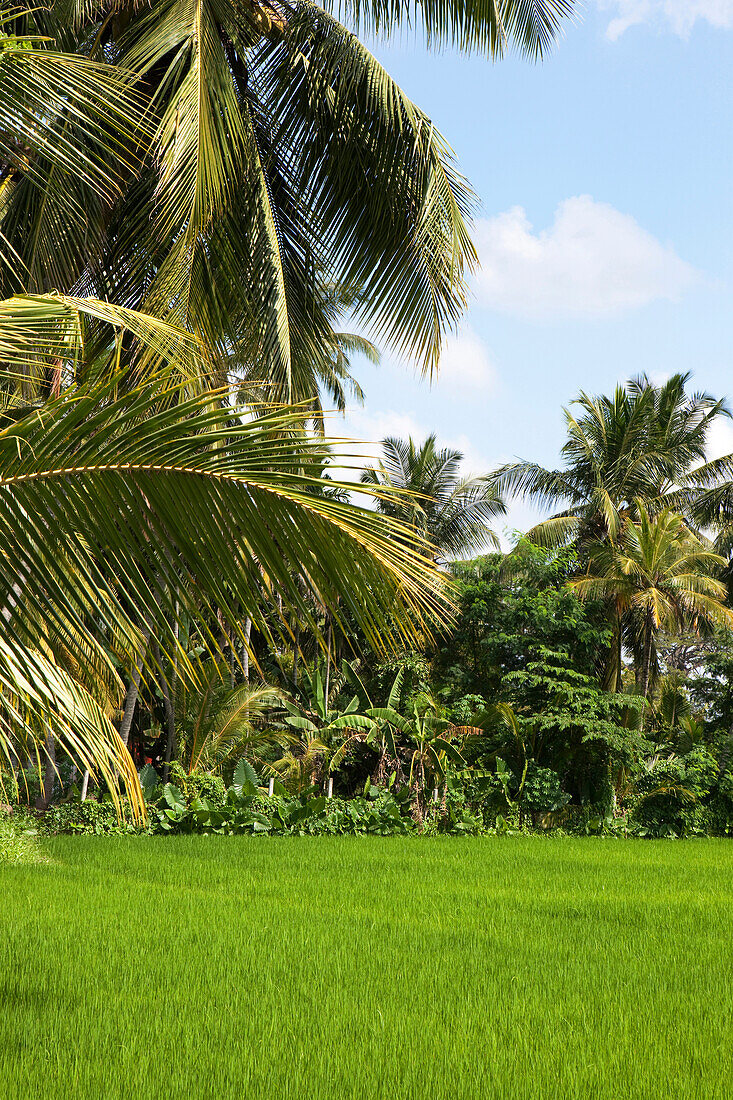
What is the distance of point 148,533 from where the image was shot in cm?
236

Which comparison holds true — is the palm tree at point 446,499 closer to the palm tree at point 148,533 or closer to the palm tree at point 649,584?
the palm tree at point 649,584

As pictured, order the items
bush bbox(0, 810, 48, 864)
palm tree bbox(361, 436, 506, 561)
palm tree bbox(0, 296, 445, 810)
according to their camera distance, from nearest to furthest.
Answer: palm tree bbox(0, 296, 445, 810), bush bbox(0, 810, 48, 864), palm tree bbox(361, 436, 506, 561)

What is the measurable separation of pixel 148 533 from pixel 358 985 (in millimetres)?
3337

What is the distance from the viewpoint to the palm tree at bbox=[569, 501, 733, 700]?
16766 millimetres

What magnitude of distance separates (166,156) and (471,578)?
1202 centimetres

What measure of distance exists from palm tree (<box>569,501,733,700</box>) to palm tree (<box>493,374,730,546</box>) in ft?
3.39

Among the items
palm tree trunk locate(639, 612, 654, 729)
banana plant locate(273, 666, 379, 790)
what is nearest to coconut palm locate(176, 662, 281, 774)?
banana plant locate(273, 666, 379, 790)

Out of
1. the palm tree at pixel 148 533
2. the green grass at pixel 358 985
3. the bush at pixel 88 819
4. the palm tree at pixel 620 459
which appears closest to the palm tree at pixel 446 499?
the palm tree at pixel 620 459

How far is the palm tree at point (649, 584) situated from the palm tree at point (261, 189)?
9.95m

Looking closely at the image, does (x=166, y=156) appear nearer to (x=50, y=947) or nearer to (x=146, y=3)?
(x=146, y=3)

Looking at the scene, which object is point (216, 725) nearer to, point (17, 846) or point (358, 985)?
point (17, 846)

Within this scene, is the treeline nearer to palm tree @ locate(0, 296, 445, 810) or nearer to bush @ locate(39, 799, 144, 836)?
bush @ locate(39, 799, 144, 836)

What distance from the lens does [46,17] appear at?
6.29m

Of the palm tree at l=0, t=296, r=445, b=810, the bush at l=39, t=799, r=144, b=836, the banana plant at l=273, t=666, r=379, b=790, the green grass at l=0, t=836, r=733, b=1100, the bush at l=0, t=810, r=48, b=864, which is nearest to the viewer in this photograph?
the palm tree at l=0, t=296, r=445, b=810
